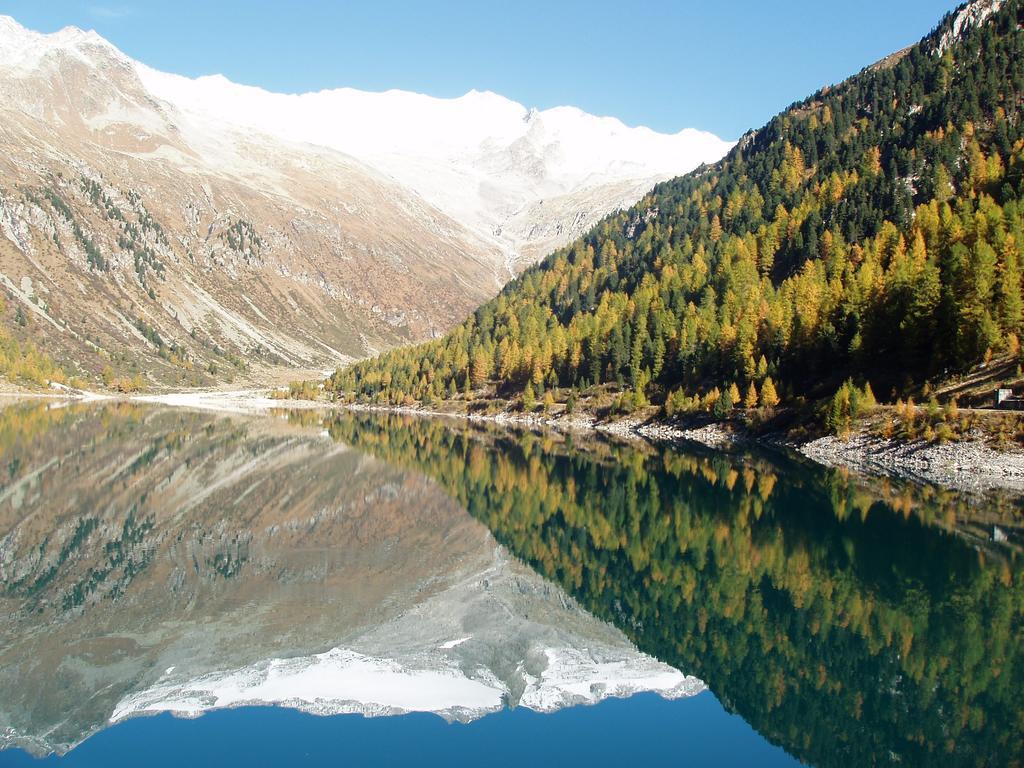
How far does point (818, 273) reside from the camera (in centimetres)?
11212

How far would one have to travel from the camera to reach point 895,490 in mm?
54844

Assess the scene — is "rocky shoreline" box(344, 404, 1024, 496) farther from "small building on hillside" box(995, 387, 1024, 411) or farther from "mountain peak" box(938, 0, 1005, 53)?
"mountain peak" box(938, 0, 1005, 53)

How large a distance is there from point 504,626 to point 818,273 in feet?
331

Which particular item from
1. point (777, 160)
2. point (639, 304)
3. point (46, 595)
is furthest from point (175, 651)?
point (777, 160)

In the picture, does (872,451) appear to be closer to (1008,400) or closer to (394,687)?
(1008,400)

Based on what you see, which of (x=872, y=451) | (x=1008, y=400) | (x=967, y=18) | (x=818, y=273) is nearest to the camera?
(x=1008, y=400)

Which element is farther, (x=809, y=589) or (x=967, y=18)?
(x=967, y=18)

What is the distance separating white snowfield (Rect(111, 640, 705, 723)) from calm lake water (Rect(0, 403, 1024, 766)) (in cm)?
9

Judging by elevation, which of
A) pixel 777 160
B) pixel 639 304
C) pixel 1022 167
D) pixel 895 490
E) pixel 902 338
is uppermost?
pixel 777 160

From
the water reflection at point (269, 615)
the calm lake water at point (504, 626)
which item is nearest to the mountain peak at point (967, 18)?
the calm lake water at point (504, 626)

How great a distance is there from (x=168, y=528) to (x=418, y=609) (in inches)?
756

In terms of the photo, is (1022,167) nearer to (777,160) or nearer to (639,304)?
(639,304)

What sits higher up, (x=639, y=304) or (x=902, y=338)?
(x=639, y=304)

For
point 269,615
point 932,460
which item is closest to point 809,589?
point 269,615
